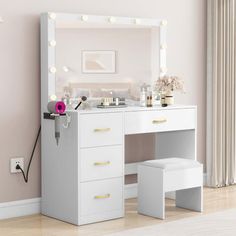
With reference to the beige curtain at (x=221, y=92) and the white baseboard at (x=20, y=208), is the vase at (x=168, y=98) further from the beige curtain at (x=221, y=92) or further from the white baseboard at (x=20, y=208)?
the white baseboard at (x=20, y=208)

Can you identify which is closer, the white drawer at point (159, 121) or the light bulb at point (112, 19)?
the white drawer at point (159, 121)

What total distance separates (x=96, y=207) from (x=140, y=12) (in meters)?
1.71

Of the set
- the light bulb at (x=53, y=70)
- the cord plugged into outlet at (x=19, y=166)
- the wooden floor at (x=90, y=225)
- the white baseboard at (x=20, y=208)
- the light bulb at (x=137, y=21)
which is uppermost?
the light bulb at (x=137, y=21)

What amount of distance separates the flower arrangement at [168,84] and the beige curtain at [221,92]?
743mm

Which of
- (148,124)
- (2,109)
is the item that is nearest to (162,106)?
(148,124)

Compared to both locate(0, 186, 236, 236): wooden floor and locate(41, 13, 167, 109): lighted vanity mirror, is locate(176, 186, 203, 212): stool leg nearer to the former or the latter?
locate(0, 186, 236, 236): wooden floor

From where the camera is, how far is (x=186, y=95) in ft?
17.4

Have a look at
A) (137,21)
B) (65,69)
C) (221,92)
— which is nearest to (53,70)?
(65,69)

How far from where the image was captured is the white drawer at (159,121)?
4316 mm

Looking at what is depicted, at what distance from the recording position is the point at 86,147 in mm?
4059

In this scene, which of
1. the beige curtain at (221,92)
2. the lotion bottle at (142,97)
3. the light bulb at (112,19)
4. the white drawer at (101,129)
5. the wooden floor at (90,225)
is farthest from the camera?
the beige curtain at (221,92)

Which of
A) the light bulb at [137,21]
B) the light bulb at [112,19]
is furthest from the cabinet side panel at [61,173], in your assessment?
the light bulb at [137,21]

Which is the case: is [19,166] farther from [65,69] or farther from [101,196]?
[65,69]

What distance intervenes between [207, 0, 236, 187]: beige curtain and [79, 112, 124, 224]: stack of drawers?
1.38 meters
